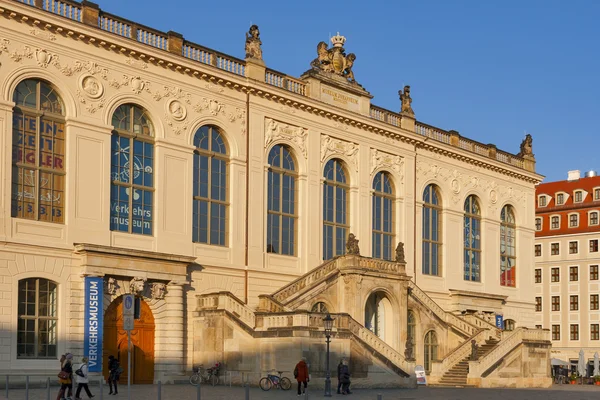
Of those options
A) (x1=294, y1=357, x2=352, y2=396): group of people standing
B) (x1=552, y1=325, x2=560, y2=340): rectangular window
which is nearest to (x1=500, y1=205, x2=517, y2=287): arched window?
(x1=552, y1=325, x2=560, y2=340): rectangular window

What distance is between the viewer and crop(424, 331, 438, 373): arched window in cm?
5041

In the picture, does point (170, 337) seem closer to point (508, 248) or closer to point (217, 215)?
point (217, 215)

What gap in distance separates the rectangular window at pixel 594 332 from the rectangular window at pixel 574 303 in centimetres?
218

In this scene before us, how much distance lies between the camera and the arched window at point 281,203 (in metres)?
45.9

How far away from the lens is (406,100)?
55281 millimetres

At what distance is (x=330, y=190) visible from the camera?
49250 mm

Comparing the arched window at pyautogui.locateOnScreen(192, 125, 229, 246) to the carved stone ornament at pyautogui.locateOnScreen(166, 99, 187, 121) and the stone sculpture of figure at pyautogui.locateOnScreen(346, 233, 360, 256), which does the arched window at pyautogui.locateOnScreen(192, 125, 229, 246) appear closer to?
the carved stone ornament at pyautogui.locateOnScreen(166, 99, 187, 121)

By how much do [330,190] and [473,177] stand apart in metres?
13.5

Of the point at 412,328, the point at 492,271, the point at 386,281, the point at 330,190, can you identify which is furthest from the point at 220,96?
the point at 492,271

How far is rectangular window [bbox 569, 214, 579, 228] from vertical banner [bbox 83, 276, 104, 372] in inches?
2239

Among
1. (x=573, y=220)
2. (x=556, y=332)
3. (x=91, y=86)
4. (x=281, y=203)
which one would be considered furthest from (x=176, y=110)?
(x=556, y=332)

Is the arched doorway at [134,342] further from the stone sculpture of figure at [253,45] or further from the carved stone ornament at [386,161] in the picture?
the carved stone ornament at [386,161]

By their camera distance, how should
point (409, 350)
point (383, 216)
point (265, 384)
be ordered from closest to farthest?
1. point (265, 384)
2. point (409, 350)
3. point (383, 216)

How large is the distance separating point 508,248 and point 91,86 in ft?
110
